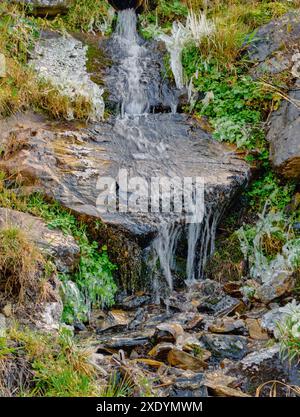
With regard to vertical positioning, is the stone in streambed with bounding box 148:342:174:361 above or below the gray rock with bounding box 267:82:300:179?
below

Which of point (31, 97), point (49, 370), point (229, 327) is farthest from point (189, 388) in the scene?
point (31, 97)

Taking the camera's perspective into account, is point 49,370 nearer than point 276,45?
Yes

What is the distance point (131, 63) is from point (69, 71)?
0.98 meters

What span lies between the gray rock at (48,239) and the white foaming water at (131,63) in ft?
9.40

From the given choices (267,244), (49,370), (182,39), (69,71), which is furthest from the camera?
(182,39)

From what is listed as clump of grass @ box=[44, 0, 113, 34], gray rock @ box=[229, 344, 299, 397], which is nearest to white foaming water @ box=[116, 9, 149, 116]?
clump of grass @ box=[44, 0, 113, 34]

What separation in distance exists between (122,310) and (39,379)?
6.92 ft

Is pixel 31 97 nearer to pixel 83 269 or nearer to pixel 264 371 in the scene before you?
pixel 83 269

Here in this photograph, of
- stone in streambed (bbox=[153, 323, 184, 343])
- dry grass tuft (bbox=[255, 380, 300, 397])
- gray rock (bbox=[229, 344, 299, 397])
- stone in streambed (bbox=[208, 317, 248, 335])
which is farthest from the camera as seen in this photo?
stone in streambed (bbox=[208, 317, 248, 335])

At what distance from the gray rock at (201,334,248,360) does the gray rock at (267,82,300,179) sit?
7.86 ft

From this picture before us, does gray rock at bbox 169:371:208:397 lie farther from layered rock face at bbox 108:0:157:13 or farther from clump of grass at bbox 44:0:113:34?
layered rock face at bbox 108:0:157:13

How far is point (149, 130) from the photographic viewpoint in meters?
7.24

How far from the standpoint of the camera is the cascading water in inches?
229

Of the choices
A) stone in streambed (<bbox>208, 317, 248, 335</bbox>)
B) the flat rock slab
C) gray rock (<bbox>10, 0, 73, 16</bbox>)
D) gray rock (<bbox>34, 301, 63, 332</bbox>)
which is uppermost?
gray rock (<bbox>10, 0, 73, 16</bbox>)
